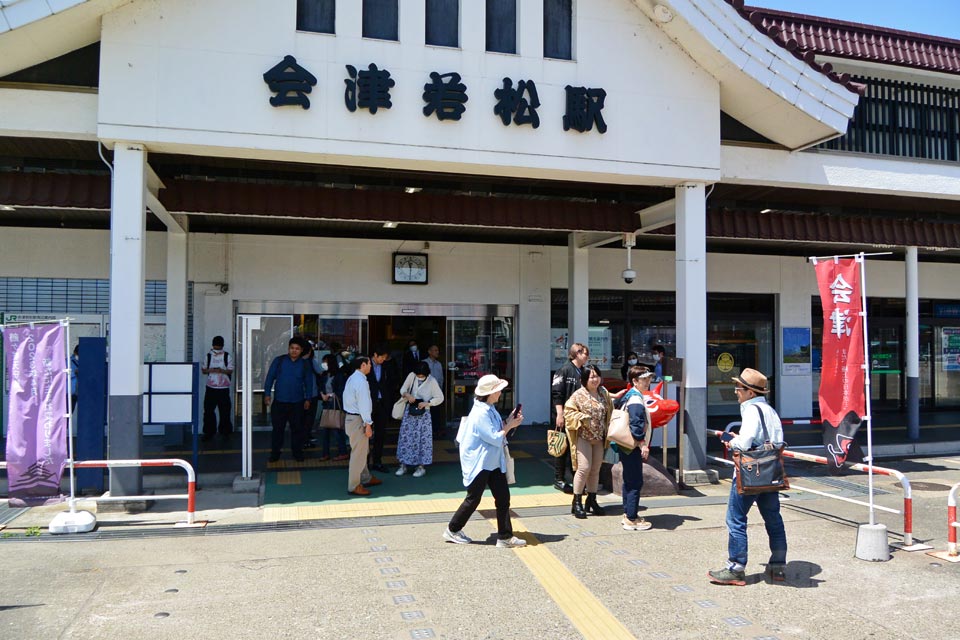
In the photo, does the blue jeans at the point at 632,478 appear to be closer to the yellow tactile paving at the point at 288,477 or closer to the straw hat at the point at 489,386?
the straw hat at the point at 489,386

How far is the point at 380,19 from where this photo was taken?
27.6ft

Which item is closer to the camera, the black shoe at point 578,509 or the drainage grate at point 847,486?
the black shoe at point 578,509

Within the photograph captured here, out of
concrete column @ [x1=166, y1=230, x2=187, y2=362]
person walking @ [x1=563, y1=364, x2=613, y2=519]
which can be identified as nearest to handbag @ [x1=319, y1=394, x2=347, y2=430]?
concrete column @ [x1=166, y1=230, x2=187, y2=362]

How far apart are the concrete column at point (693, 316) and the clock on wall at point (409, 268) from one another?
5389mm

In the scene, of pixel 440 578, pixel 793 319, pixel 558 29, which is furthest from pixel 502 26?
pixel 793 319

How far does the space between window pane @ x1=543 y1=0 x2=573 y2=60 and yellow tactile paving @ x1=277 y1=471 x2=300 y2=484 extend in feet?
21.2

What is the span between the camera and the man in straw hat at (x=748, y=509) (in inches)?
223

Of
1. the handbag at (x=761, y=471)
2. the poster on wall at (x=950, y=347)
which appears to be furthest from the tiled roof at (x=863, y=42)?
the poster on wall at (x=950, y=347)

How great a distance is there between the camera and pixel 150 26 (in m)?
7.71

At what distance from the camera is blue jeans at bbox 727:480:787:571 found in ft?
18.6

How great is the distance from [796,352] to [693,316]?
24.1 feet

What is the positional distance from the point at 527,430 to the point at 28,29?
386 inches

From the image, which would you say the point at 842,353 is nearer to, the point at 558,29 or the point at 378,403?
the point at 558,29

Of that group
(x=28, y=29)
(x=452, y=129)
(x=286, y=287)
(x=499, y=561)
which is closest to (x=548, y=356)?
(x=286, y=287)
